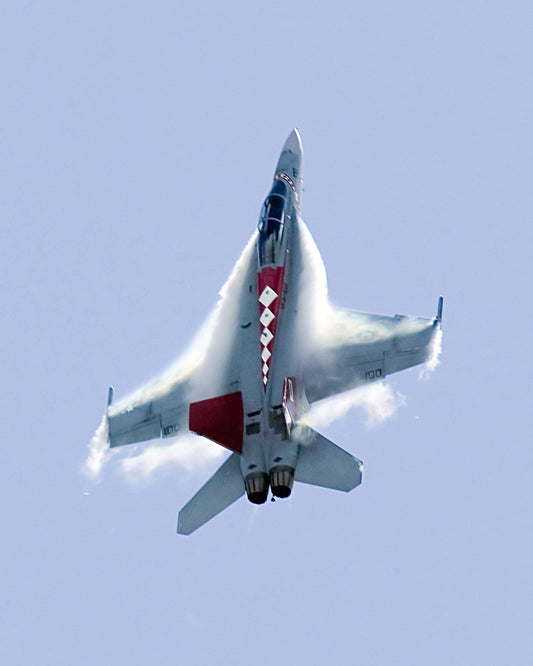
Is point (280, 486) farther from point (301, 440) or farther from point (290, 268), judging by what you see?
point (290, 268)

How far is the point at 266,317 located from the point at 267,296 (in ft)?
2.45

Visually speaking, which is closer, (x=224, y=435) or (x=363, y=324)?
(x=224, y=435)

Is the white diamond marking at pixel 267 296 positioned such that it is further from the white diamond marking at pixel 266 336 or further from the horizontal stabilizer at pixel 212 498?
the horizontal stabilizer at pixel 212 498

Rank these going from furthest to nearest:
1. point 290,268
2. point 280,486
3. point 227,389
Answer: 1. point 290,268
2. point 227,389
3. point 280,486

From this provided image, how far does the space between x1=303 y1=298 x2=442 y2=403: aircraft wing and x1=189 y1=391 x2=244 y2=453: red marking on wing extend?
6.93 feet

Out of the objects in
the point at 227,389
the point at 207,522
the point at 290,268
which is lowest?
the point at 207,522

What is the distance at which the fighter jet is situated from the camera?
3431 cm

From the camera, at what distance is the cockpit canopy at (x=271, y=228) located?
1535 inches

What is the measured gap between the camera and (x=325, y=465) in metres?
33.9

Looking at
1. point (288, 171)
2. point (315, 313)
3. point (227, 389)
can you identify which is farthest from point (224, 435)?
point (288, 171)

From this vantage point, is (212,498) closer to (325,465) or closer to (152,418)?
(325,465)

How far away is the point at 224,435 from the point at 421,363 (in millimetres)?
5671

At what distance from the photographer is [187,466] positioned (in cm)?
3694

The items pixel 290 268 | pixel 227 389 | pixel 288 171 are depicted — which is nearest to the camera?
pixel 227 389
